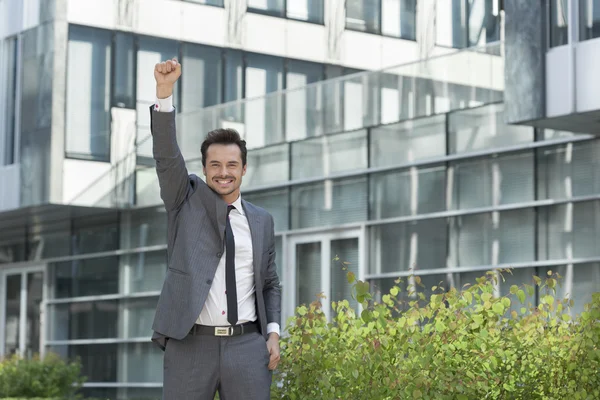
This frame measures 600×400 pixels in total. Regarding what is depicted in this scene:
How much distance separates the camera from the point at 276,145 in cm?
1930

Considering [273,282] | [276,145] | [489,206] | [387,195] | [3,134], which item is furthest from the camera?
[3,134]

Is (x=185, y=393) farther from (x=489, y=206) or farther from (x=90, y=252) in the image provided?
(x=90, y=252)

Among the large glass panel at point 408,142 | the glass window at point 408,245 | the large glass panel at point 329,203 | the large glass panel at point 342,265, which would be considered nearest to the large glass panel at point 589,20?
the large glass panel at point 408,142

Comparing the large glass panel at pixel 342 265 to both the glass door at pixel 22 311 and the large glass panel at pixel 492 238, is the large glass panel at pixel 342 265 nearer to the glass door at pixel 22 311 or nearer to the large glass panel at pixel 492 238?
the large glass panel at pixel 492 238

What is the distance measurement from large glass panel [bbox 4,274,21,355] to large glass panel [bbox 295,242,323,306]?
10317 millimetres

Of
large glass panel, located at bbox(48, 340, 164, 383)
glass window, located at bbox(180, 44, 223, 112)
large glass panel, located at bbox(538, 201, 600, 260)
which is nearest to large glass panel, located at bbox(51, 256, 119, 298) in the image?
large glass panel, located at bbox(48, 340, 164, 383)

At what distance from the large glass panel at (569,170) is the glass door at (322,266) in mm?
3314

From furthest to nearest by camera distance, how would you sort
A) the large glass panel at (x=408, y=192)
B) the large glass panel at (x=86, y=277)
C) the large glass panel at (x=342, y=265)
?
1. the large glass panel at (x=86, y=277)
2. the large glass panel at (x=342, y=265)
3. the large glass panel at (x=408, y=192)

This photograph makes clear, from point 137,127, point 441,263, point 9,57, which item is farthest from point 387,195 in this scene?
point 9,57

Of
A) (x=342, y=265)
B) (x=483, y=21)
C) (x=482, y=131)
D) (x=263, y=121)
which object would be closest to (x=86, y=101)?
(x=263, y=121)

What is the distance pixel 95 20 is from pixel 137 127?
2.09 m

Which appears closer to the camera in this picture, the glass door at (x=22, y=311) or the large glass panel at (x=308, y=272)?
the large glass panel at (x=308, y=272)

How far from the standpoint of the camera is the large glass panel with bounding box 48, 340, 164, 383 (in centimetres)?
2242

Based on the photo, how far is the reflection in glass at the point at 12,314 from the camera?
2725 cm
